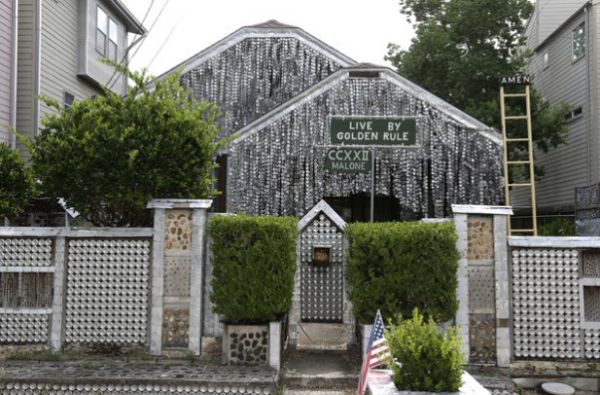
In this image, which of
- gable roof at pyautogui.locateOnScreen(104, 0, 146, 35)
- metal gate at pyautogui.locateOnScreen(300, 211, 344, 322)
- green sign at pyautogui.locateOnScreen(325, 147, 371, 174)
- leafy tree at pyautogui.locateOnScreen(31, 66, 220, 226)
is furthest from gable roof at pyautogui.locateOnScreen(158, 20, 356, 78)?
→ metal gate at pyautogui.locateOnScreen(300, 211, 344, 322)

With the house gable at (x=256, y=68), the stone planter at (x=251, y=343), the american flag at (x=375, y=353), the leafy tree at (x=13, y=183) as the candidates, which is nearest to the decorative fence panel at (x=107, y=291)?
the stone planter at (x=251, y=343)

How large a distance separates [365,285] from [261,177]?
753 centimetres

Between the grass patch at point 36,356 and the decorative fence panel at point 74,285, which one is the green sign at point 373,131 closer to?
the decorative fence panel at point 74,285

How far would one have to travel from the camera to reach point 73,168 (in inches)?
291

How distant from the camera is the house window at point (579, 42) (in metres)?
19.3

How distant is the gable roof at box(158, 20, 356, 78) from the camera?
1738 cm

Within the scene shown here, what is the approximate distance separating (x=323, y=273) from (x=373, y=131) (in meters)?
2.73

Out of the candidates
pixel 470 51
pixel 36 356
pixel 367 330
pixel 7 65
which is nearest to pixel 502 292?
pixel 367 330

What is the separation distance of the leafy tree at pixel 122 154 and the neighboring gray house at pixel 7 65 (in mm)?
6747

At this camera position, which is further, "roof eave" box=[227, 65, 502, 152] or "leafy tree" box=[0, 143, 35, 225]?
"roof eave" box=[227, 65, 502, 152]

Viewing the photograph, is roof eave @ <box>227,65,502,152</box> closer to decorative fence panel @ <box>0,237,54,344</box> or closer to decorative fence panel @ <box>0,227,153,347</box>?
decorative fence panel @ <box>0,227,153,347</box>

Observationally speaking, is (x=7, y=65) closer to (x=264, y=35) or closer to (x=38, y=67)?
(x=38, y=67)

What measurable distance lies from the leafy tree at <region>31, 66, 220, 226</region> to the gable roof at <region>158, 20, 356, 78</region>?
9678 millimetres

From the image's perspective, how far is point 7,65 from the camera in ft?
44.4
